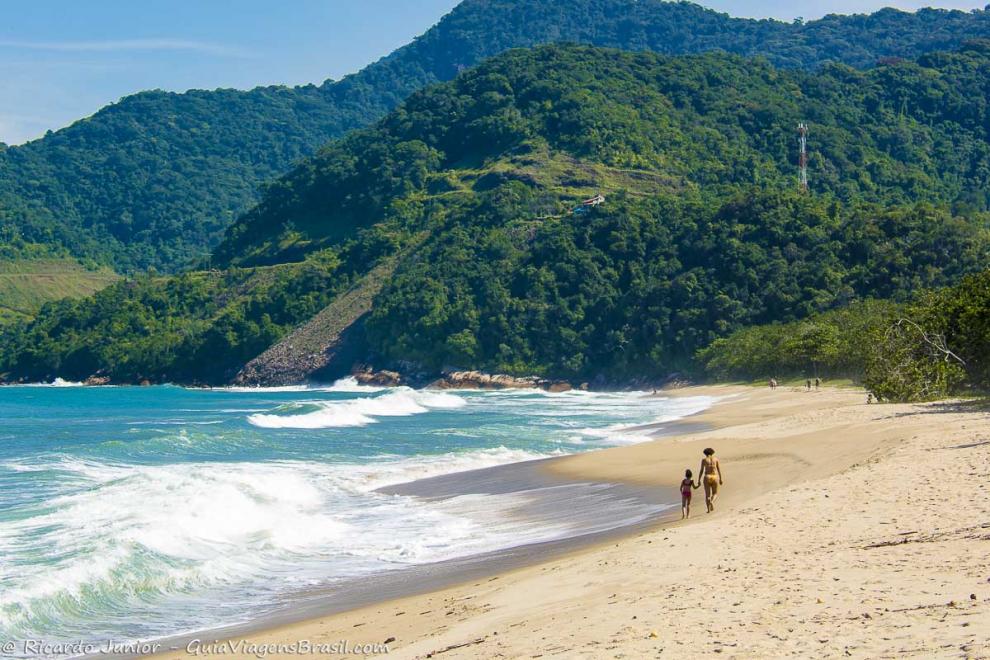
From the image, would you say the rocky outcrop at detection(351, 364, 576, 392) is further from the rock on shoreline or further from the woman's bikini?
the woman's bikini

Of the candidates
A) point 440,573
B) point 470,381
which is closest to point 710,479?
point 440,573

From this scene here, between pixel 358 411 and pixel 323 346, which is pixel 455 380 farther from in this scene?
pixel 358 411

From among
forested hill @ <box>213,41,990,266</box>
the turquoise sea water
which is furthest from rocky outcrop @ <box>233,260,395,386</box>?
the turquoise sea water

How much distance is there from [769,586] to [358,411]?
41.9 m

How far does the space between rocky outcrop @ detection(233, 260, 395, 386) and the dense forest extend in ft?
10.8

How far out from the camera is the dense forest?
7800cm

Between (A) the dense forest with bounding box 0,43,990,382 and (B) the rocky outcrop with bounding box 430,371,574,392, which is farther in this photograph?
(B) the rocky outcrop with bounding box 430,371,574,392

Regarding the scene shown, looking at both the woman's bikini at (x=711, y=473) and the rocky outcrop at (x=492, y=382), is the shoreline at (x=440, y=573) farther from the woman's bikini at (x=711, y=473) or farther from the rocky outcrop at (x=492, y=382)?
the rocky outcrop at (x=492, y=382)

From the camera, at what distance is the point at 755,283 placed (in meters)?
77.6

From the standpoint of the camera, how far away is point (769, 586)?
977 cm

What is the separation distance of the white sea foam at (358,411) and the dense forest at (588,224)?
807 inches

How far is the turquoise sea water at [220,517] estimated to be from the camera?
14.3m

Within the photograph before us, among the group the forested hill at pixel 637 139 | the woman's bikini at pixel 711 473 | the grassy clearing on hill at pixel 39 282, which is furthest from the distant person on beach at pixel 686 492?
the grassy clearing on hill at pixel 39 282

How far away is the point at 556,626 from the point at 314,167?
13278 cm
